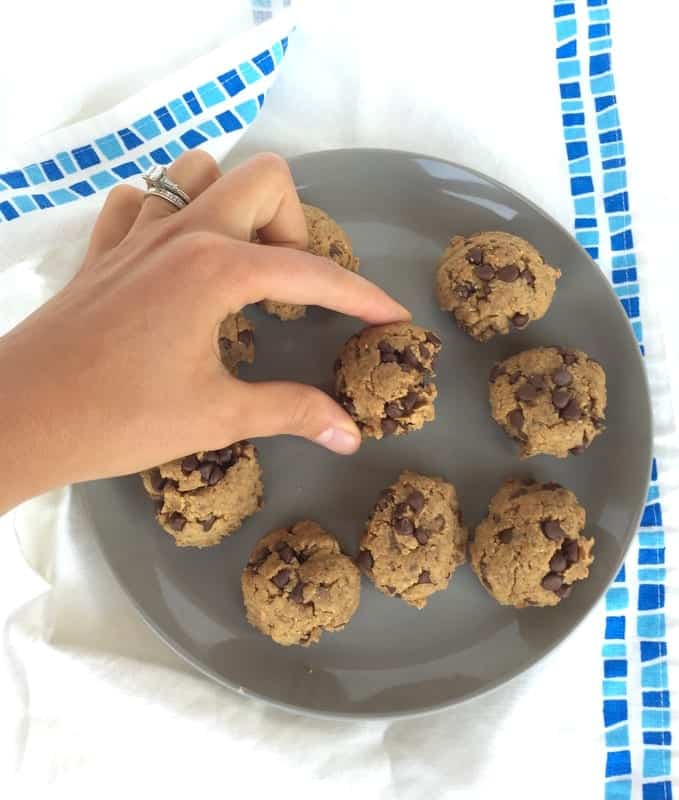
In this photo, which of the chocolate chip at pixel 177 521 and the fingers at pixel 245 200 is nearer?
the fingers at pixel 245 200

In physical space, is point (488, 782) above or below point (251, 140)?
below

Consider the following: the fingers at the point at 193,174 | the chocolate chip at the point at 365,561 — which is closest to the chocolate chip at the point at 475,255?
the fingers at the point at 193,174

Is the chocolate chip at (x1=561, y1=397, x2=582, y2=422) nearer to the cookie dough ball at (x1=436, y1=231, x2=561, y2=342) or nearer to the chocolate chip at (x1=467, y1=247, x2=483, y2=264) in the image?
the cookie dough ball at (x1=436, y1=231, x2=561, y2=342)

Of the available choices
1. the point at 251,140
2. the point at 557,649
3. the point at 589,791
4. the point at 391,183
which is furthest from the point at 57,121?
the point at 589,791

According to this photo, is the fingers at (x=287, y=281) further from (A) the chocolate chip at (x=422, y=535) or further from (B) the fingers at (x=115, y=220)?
(A) the chocolate chip at (x=422, y=535)

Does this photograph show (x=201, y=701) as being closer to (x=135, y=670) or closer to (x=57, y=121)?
(x=135, y=670)
